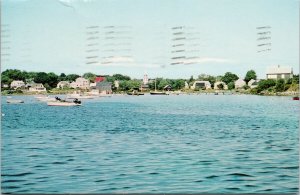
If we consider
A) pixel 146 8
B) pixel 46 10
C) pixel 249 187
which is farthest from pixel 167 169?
pixel 46 10

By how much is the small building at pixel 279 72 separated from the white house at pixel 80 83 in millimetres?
2108

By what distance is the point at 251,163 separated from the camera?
4340 millimetres

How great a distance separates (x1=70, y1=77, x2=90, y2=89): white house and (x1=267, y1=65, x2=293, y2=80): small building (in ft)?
6.92

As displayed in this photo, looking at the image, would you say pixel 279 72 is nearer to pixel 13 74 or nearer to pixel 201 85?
pixel 201 85

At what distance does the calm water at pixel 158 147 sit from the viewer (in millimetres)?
4066

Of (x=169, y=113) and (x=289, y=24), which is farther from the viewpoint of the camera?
(x=169, y=113)

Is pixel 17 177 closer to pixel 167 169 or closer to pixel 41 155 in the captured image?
pixel 41 155

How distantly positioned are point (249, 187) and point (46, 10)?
2.65 meters

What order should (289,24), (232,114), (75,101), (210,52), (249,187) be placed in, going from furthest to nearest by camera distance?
(75,101) < (232,114) < (210,52) < (289,24) < (249,187)

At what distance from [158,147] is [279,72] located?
1553 millimetres

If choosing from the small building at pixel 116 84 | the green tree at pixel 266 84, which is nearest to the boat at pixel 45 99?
the small building at pixel 116 84

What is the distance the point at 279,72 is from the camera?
479 centimetres

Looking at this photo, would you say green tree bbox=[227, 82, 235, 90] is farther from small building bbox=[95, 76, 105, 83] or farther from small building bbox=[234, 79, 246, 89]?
small building bbox=[95, 76, 105, 83]

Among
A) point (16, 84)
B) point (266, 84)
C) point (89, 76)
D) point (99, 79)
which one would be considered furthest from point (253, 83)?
point (16, 84)
